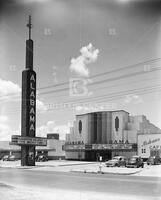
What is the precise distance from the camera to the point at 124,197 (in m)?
3.48

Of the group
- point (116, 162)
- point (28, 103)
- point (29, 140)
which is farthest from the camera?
point (116, 162)

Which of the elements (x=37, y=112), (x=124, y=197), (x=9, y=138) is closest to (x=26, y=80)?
(x=37, y=112)

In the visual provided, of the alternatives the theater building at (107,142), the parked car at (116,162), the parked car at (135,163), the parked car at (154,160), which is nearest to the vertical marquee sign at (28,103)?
the theater building at (107,142)

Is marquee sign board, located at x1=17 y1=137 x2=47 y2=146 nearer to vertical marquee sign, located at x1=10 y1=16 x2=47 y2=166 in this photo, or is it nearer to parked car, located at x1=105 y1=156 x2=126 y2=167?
vertical marquee sign, located at x1=10 y1=16 x2=47 y2=166

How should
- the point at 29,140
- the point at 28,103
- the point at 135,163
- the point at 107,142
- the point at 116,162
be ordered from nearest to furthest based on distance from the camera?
the point at 28,103 < the point at 29,140 < the point at 107,142 < the point at 135,163 < the point at 116,162

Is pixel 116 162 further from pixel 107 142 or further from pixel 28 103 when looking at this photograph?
pixel 28 103

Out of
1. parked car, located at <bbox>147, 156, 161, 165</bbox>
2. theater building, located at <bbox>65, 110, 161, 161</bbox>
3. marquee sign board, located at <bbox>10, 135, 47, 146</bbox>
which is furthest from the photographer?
theater building, located at <bbox>65, 110, 161, 161</bbox>

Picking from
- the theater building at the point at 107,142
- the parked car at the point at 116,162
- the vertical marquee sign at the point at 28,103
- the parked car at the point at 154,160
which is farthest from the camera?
the parked car at the point at 116,162

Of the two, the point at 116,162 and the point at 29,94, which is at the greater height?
the point at 29,94

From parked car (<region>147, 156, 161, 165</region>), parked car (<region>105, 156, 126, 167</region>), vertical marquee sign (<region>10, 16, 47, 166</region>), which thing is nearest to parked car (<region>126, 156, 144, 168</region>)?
parked car (<region>105, 156, 126, 167</region>)

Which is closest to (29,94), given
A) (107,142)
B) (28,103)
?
(28,103)

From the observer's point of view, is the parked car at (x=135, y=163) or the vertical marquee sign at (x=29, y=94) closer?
the vertical marquee sign at (x=29, y=94)

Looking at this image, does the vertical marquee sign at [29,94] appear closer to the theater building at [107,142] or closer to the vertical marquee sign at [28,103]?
the vertical marquee sign at [28,103]

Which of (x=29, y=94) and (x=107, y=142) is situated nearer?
(x=29, y=94)
